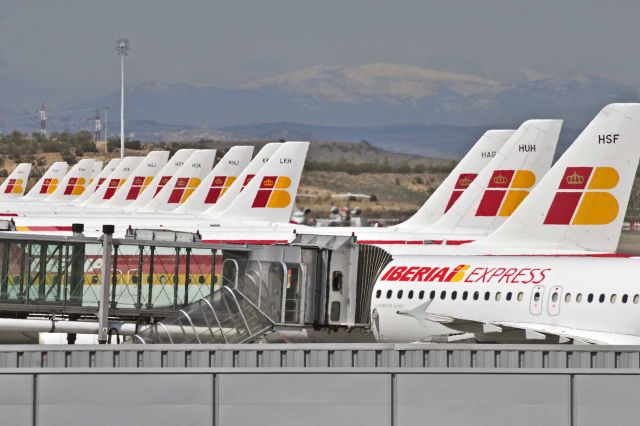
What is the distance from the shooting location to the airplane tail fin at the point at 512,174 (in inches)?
2381

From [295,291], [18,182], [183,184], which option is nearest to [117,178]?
[183,184]

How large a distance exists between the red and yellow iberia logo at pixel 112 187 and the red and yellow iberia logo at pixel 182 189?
19.4m

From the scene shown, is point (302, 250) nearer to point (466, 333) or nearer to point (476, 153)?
point (466, 333)

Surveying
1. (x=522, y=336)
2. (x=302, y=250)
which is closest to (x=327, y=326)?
(x=302, y=250)

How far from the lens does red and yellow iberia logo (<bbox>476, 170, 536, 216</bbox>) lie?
2391 inches

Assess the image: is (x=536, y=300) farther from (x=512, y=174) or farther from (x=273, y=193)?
(x=273, y=193)

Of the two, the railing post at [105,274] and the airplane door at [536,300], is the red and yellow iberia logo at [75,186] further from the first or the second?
the railing post at [105,274]

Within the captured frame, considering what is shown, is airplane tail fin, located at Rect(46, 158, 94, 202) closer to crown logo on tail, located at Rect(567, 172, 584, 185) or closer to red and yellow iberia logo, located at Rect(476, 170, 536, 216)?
red and yellow iberia logo, located at Rect(476, 170, 536, 216)

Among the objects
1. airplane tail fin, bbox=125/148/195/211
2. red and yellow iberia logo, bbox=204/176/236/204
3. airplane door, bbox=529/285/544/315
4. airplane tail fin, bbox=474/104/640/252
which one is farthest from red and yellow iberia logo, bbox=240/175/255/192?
airplane door, bbox=529/285/544/315

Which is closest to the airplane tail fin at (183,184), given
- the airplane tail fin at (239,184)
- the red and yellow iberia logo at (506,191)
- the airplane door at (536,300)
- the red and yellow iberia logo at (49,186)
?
the airplane tail fin at (239,184)

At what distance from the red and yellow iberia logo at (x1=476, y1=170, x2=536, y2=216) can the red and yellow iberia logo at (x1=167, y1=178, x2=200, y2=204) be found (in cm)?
4358

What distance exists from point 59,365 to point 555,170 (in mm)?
29684

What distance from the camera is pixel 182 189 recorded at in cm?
10269

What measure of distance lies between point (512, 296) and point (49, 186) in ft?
376
